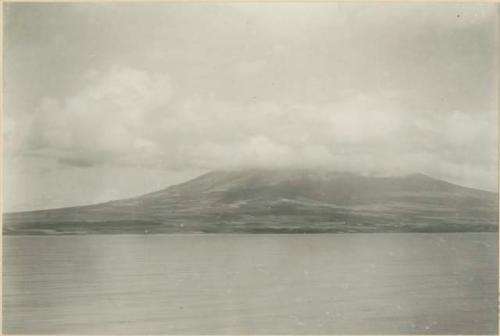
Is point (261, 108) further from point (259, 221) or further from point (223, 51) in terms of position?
point (259, 221)

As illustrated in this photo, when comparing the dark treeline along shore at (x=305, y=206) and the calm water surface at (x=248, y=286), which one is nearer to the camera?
the calm water surface at (x=248, y=286)

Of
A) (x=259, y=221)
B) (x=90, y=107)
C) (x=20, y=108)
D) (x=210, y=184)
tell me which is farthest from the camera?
(x=259, y=221)

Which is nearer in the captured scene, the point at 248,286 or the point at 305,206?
the point at 248,286

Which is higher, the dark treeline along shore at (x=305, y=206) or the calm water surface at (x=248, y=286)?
the dark treeline along shore at (x=305, y=206)

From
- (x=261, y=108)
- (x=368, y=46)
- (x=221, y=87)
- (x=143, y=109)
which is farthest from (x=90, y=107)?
(x=368, y=46)

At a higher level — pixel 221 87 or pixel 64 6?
pixel 64 6

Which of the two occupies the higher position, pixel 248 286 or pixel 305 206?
pixel 305 206
